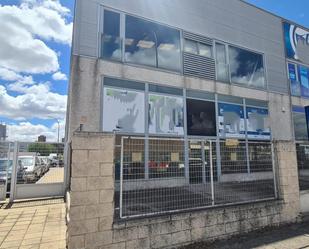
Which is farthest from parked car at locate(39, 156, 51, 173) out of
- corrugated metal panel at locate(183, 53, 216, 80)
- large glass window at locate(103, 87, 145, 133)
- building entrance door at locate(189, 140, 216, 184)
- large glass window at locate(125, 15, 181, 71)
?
corrugated metal panel at locate(183, 53, 216, 80)

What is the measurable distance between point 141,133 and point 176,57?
153 inches

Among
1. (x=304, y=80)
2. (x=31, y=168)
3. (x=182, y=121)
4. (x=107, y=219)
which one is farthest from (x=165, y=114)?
(x=304, y=80)

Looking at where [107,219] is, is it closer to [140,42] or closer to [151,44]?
[140,42]

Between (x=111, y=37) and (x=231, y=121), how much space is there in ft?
21.9

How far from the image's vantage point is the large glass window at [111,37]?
9.27m

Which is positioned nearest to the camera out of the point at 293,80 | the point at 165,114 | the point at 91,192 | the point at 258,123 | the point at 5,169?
the point at 91,192

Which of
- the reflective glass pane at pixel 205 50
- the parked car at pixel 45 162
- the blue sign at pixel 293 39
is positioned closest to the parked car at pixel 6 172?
the parked car at pixel 45 162

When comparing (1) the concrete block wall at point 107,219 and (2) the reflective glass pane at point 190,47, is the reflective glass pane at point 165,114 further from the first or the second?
(1) the concrete block wall at point 107,219

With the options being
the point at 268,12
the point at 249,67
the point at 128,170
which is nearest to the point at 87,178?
the point at 128,170

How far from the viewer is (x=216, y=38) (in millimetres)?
12055

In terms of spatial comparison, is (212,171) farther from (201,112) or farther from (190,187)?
(201,112)

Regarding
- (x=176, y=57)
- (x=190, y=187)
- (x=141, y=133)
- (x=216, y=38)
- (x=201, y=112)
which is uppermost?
(x=216, y=38)

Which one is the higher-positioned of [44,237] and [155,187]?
[155,187]

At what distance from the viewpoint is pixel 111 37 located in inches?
371
